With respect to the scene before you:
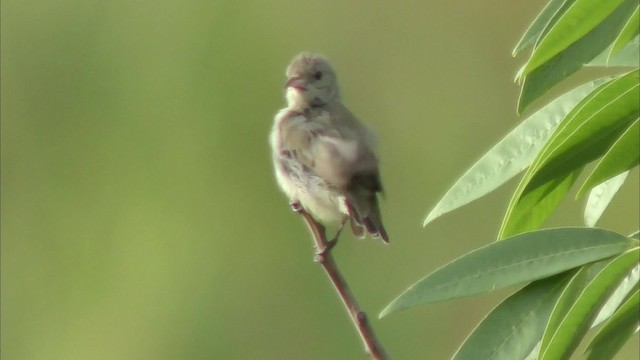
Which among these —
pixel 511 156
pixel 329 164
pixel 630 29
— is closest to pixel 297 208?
pixel 329 164

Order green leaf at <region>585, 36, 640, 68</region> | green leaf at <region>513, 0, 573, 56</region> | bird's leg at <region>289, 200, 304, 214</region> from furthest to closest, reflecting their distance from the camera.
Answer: bird's leg at <region>289, 200, 304, 214</region>, green leaf at <region>513, 0, 573, 56</region>, green leaf at <region>585, 36, 640, 68</region>

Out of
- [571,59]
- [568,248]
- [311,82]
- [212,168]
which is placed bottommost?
[568,248]

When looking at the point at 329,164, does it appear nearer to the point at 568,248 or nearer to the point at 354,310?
the point at 354,310

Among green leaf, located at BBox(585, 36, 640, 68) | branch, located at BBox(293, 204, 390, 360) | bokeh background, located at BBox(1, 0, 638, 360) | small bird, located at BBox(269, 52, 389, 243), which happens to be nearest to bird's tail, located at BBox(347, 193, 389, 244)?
small bird, located at BBox(269, 52, 389, 243)

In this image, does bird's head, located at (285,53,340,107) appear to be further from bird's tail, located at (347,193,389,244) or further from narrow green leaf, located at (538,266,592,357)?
narrow green leaf, located at (538,266,592,357)

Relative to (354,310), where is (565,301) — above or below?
below

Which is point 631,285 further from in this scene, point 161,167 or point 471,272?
point 161,167
